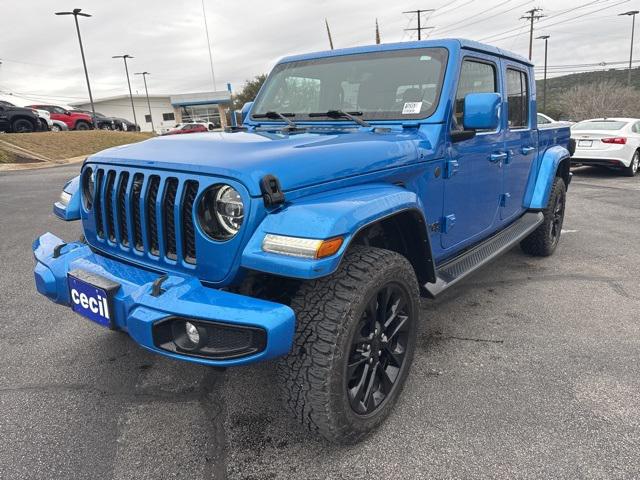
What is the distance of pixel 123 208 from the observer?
2445 mm

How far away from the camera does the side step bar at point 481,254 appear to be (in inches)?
118

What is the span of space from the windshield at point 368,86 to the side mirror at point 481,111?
0.22 metres

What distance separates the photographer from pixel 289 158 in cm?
215

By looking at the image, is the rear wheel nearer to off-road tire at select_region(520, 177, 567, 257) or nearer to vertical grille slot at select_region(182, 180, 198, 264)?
off-road tire at select_region(520, 177, 567, 257)

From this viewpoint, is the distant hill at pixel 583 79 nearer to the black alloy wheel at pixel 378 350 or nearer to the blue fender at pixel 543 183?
the blue fender at pixel 543 183

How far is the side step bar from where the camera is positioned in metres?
2.99

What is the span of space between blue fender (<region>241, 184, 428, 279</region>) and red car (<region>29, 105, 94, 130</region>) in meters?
30.5

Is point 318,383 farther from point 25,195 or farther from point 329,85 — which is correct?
point 25,195

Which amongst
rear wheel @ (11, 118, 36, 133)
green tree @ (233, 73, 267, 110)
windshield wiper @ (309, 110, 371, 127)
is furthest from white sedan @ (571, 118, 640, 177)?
green tree @ (233, 73, 267, 110)

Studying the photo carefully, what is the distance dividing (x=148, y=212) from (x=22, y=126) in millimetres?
24184

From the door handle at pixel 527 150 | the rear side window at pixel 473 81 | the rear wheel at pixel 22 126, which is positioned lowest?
the door handle at pixel 527 150

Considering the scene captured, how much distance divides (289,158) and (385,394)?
1252 mm

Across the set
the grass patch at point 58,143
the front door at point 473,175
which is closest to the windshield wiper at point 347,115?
the front door at point 473,175

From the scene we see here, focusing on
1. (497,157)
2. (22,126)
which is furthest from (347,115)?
(22,126)
